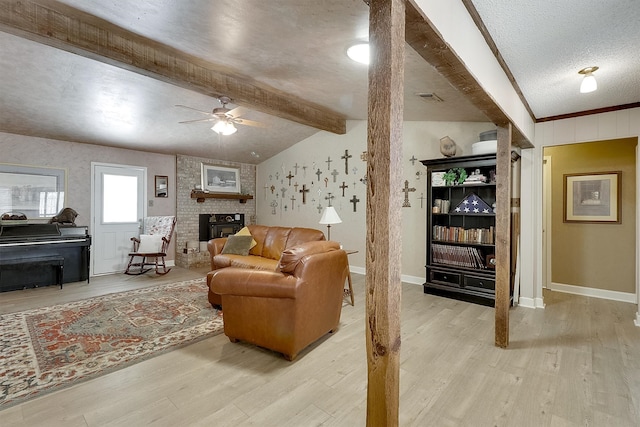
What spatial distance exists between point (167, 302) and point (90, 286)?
1792 millimetres

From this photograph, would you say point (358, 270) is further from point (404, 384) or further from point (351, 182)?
point (404, 384)

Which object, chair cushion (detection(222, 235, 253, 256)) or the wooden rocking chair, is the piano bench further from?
chair cushion (detection(222, 235, 253, 256))

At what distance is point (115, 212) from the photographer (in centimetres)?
570

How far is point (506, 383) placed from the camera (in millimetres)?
2174

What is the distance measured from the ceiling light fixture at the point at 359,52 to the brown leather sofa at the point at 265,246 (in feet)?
7.24

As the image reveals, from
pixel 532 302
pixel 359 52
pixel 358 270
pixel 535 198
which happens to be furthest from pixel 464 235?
pixel 359 52

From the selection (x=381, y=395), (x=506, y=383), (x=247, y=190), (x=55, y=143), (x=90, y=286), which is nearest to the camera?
(x=381, y=395)

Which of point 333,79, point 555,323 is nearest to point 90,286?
point 333,79

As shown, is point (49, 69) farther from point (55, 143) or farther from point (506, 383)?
point (506, 383)

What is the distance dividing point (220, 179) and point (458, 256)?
17.5 ft

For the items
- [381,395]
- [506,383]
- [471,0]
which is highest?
[471,0]

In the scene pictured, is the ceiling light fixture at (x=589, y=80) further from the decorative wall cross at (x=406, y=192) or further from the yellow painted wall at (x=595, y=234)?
the decorative wall cross at (x=406, y=192)

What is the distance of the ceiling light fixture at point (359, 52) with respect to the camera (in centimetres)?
255

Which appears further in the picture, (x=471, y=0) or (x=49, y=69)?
(x=49, y=69)
